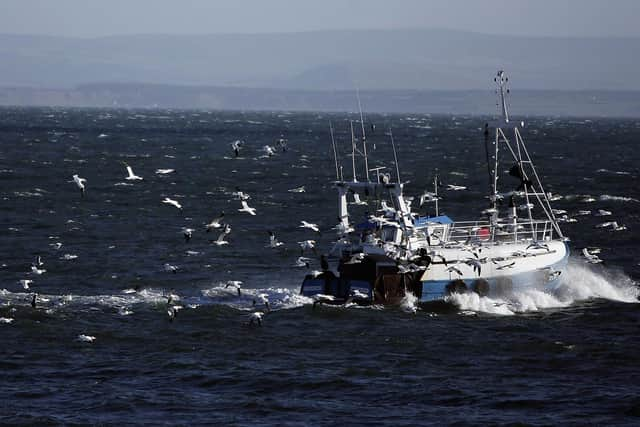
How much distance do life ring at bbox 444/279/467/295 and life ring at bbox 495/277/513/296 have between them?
1.59 meters

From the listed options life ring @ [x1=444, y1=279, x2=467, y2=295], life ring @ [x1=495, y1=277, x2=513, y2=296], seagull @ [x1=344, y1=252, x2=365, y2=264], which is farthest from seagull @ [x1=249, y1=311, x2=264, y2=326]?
life ring @ [x1=495, y1=277, x2=513, y2=296]

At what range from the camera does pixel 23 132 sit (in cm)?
18162

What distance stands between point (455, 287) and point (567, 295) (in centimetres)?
652

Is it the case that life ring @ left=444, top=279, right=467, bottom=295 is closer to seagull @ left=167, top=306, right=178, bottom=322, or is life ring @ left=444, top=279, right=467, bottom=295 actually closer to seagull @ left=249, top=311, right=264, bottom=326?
seagull @ left=249, top=311, right=264, bottom=326

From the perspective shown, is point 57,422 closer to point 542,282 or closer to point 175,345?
point 175,345

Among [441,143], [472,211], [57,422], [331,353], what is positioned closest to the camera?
[57,422]

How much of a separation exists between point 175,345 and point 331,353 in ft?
14.5

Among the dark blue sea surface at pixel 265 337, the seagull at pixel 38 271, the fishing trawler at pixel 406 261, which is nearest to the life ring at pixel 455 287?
the fishing trawler at pixel 406 261

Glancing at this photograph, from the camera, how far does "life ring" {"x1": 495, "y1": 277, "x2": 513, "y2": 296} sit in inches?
1812

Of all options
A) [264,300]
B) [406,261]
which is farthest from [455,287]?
[264,300]

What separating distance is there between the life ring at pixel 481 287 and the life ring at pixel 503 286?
1.24 ft

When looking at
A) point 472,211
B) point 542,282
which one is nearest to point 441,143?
point 472,211

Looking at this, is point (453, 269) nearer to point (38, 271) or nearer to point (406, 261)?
point (406, 261)

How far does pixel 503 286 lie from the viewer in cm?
4622
